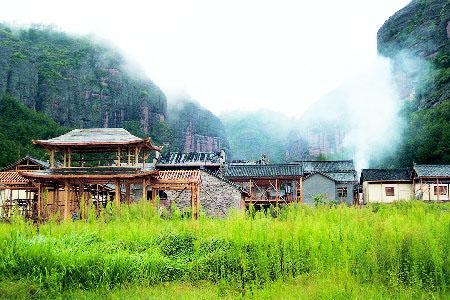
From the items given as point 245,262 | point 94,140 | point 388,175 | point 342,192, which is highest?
point 94,140

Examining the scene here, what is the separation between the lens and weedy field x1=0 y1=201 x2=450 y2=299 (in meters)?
7.84

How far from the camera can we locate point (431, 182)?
118 feet

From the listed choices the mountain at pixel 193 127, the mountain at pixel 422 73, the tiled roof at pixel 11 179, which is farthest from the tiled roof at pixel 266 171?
the mountain at pixel 193 127

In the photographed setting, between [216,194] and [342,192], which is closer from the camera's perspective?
[216,194]

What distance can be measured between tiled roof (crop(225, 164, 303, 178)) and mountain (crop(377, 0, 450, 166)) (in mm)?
20544

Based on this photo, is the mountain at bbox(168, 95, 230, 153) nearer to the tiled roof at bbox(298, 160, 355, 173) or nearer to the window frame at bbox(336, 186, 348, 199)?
the tiled roof at bbox(298, 160, 355, 173)

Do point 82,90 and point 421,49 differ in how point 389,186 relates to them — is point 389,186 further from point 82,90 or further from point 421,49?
point 82,90

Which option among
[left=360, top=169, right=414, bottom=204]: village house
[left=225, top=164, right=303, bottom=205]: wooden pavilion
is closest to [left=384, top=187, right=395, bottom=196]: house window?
[left=360, top=169, right=414, bottom=204]: village house

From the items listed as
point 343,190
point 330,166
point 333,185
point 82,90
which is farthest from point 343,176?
point 82,90

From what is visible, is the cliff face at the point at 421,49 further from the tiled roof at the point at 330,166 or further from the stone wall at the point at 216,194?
the stone wall at the point at 216,194

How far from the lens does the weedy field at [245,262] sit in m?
7.84

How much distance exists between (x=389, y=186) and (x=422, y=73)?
37.5 meters

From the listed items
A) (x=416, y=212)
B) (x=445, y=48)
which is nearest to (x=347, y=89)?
(x=445, y=48)

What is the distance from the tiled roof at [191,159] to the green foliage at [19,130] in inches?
506
